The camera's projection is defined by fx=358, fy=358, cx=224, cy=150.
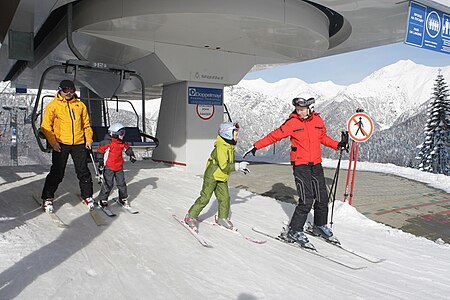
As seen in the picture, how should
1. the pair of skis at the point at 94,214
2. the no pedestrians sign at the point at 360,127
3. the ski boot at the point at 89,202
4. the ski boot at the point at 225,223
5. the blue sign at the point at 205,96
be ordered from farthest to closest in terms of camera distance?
the blue sign at the point at 205,96 → the no pedestrians sign at the point at 360,127 → the ski boot at the point at 89,202 → the ski boot at the point at 225,223 → the pair of skis at the point at 94,214

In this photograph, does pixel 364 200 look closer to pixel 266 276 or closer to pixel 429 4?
pixel 266 276

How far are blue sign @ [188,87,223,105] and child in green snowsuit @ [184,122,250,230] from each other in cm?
666

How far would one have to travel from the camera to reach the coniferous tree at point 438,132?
37062 millimetres

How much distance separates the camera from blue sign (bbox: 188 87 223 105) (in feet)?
37.4

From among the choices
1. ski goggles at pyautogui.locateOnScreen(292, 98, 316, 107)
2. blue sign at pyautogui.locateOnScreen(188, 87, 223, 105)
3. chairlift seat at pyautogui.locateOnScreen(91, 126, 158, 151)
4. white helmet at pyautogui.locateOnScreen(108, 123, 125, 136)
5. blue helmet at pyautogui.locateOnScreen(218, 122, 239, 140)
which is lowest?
chairlift seat at pyautogui.locateOnScreen(91, 126, 158, 151)

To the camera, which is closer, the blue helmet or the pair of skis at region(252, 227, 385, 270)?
the pair of skis at region(252, 227, 385, 270)

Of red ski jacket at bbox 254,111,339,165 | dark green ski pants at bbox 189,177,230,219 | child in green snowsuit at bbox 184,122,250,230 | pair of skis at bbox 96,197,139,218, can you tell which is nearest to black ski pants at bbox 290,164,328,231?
red ski jacket at bbox 254,111,339,165

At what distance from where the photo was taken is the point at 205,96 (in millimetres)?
11680

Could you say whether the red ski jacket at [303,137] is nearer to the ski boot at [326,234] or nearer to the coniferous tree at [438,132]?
the ski boot at [326,234]

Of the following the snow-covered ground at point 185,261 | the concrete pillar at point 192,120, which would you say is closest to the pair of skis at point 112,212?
the snow-covered ground at point 185,261

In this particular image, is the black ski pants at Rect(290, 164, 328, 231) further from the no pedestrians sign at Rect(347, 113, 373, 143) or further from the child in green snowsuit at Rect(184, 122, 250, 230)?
the no pedestrians sign at Rect(347, 113, 373, 143)

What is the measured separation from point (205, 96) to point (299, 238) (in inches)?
Answer: 307

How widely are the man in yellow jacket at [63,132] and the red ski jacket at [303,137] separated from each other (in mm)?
2756

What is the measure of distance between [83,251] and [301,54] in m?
10.4
